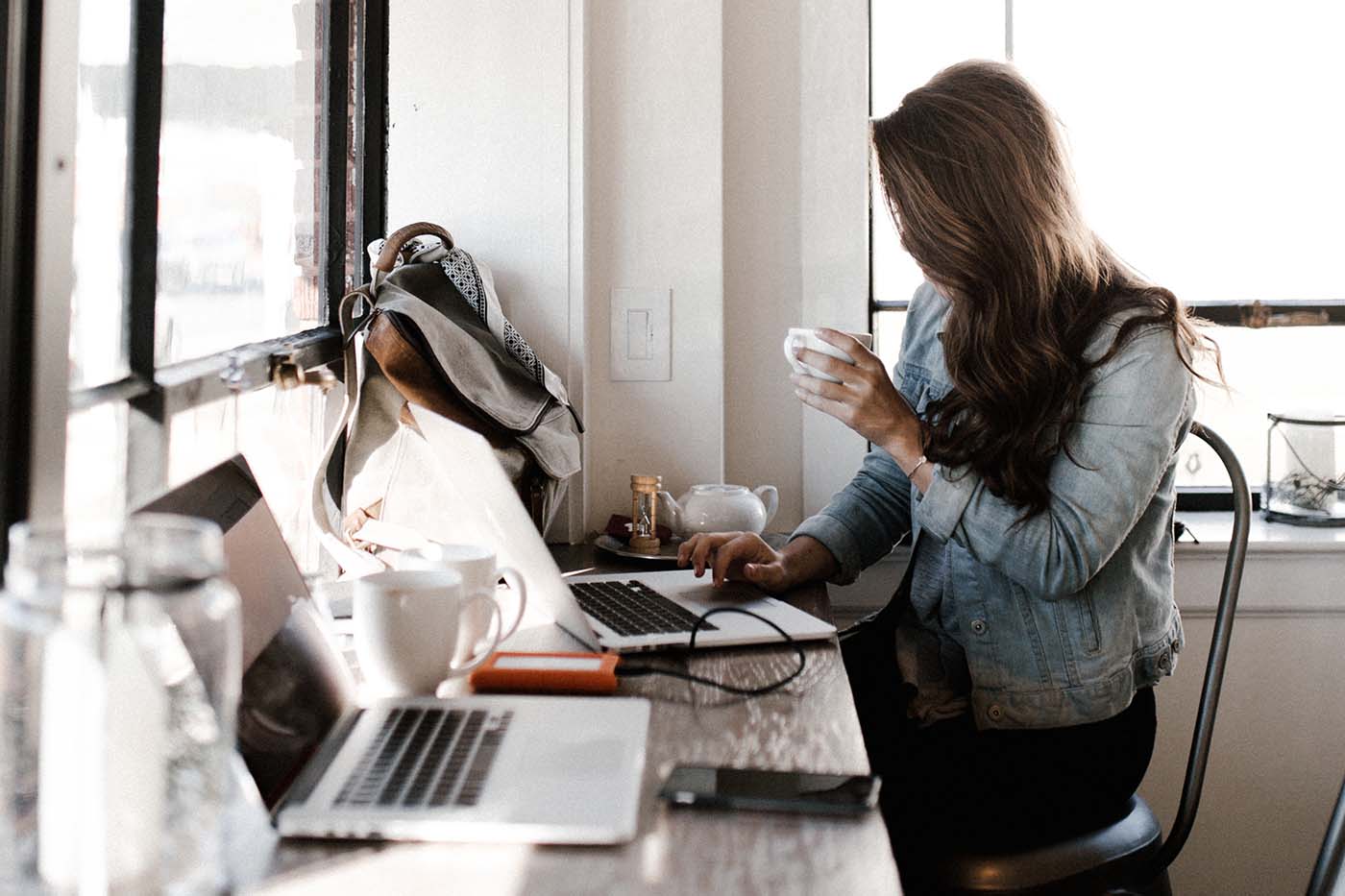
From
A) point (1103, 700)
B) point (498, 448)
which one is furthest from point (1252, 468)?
point (498, 448)

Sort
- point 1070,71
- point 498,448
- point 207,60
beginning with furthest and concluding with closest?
point 1070,71, point 498,448, point 207,60

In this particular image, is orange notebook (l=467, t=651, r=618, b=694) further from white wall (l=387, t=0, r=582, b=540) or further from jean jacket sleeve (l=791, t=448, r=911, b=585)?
white wall (l=387, t=0, r=582, b=540)

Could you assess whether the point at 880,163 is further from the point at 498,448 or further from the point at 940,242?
the point at 498,448

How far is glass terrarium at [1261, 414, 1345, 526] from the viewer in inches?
94.8

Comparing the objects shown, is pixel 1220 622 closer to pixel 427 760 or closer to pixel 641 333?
pixel 641 333

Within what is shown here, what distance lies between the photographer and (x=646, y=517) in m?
1.93

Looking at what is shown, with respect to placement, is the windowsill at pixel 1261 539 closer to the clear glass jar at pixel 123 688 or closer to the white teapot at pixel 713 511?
the white teapot at pixel 713 511

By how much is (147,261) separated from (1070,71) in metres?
1.82

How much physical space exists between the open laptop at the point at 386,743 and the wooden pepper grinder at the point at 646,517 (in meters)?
0.81

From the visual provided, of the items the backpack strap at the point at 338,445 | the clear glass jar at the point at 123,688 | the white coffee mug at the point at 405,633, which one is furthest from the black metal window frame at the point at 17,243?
the backpack strap at the point at 338,445

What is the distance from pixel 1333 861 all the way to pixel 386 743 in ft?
2.69

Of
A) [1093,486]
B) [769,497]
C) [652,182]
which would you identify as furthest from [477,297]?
[1093,486]

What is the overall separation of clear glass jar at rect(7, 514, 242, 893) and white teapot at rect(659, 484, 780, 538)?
129cm

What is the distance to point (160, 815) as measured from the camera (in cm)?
64
